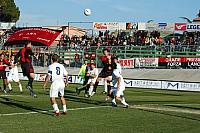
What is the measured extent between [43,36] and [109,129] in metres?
38.7

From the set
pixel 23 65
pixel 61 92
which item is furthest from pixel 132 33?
pixel 61 92

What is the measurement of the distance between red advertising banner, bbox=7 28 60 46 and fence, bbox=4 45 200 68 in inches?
302

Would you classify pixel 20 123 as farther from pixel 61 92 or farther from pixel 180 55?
pixel 180 55

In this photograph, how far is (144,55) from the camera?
38.8m

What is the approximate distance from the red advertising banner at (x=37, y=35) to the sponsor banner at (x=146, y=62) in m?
13.3

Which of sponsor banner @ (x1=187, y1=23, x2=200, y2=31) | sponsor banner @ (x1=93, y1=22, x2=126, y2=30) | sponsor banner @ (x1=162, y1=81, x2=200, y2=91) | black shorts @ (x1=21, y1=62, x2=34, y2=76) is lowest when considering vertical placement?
sponsor banner @ (x1=162, y1=81, x2=200, y2=91)

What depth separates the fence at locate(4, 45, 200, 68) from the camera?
37.8 meters

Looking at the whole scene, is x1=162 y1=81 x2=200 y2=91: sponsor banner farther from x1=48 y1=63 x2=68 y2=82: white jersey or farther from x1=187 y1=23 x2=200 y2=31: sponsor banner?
x1=48 y1=63 x2=68 y2=82: white jersey

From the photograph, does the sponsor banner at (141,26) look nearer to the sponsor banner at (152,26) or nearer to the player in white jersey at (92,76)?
the sponsor banner at (152,26)

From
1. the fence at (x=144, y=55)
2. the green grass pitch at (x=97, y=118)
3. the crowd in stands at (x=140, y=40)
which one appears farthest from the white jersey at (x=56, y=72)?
the crowd in stands at (x=140, y=40)

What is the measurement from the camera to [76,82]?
110ft

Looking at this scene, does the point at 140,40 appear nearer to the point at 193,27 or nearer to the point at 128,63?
the point at 128,63

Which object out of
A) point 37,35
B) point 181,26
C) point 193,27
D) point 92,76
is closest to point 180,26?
point 181,26

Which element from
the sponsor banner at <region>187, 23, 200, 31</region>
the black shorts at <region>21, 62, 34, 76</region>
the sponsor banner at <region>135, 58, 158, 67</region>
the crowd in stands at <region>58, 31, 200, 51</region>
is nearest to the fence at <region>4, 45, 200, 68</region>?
the sponsor banner at <region>135, 58, 158, 67</region>
